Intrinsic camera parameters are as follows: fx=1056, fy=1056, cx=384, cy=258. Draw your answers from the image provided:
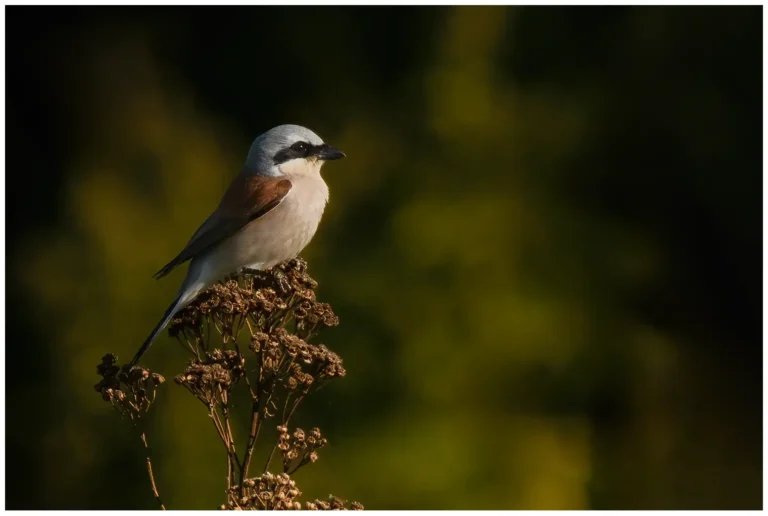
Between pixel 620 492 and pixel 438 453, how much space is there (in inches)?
47.3

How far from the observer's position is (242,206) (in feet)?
12.1

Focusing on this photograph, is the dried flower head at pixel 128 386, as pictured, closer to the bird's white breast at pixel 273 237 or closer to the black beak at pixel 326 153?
the bird's white breast at pixel 273 237

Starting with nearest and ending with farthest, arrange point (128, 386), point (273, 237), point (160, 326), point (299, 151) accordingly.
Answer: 1. point (128, 386)
2. point (160, 326)
3. point (273, 237)
4. point (299, 151)

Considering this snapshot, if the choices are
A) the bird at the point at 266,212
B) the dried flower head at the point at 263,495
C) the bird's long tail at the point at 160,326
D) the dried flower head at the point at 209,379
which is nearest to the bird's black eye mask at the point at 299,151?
the bird at the point at 266,212

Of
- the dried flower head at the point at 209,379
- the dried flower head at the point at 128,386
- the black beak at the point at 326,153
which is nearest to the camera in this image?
the dried flower head at the point at 209,379

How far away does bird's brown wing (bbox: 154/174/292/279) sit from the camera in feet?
11.8

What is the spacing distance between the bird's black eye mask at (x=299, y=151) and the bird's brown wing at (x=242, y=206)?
0.28 ft

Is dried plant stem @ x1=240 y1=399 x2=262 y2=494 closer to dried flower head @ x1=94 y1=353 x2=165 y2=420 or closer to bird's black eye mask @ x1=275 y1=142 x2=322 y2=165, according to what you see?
dried flower head @ x1=94 y1=353 x2=165 y2=420

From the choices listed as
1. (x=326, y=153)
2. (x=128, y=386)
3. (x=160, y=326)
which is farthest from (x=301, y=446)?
(x=326, y=153)

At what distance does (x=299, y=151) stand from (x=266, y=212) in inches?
9.9

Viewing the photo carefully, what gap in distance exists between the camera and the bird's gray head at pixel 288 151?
3.73 m

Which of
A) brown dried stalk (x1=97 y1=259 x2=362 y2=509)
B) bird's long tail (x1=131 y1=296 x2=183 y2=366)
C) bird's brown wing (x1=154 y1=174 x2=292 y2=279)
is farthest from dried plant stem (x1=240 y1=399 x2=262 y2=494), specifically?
bird's brown wing (x1=154 y1=174 x2=292 y2=279)

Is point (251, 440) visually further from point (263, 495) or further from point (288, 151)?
point (288, 151)

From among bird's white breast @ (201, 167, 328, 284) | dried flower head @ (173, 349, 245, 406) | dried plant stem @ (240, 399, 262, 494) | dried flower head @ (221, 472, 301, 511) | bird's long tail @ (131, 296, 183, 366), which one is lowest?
dried flower head @ (221, 472, 301, 511)
